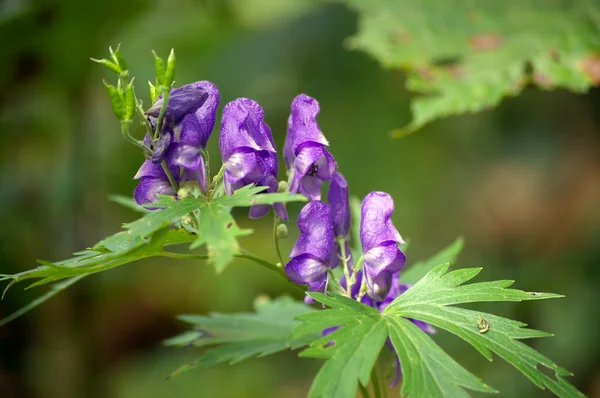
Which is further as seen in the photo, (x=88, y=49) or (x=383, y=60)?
(x=88, y=49)

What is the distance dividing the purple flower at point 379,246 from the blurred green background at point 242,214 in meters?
2.21

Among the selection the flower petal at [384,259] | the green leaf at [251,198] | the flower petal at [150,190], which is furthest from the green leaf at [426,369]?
the flower petal at [150,190]

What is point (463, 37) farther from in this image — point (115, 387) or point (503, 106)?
point (115, 387)

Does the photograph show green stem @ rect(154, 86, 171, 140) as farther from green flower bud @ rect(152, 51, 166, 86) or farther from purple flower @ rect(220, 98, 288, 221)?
purple flower @ rect(220, 98, 288, 221)

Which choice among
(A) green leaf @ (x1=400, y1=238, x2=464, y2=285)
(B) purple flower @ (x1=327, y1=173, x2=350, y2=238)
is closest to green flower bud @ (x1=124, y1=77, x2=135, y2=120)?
(B) purple flower @ (x1=327, y1=173, x2=350, y2=238)

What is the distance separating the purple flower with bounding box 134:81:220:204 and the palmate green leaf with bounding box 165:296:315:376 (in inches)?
15.3

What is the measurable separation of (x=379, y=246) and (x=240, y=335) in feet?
1.47

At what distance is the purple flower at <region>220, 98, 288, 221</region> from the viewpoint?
1.25 meters

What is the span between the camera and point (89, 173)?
3.53 m

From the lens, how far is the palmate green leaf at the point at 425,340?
101 cm

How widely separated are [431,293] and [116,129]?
12.4 ft

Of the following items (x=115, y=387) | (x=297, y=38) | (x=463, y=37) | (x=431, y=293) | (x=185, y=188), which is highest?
(x=297, y=38)

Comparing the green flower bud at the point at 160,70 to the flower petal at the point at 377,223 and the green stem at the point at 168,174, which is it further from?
the flower petal at the point at 377,223

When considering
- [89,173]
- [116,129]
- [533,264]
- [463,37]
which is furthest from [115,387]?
[463,37]
